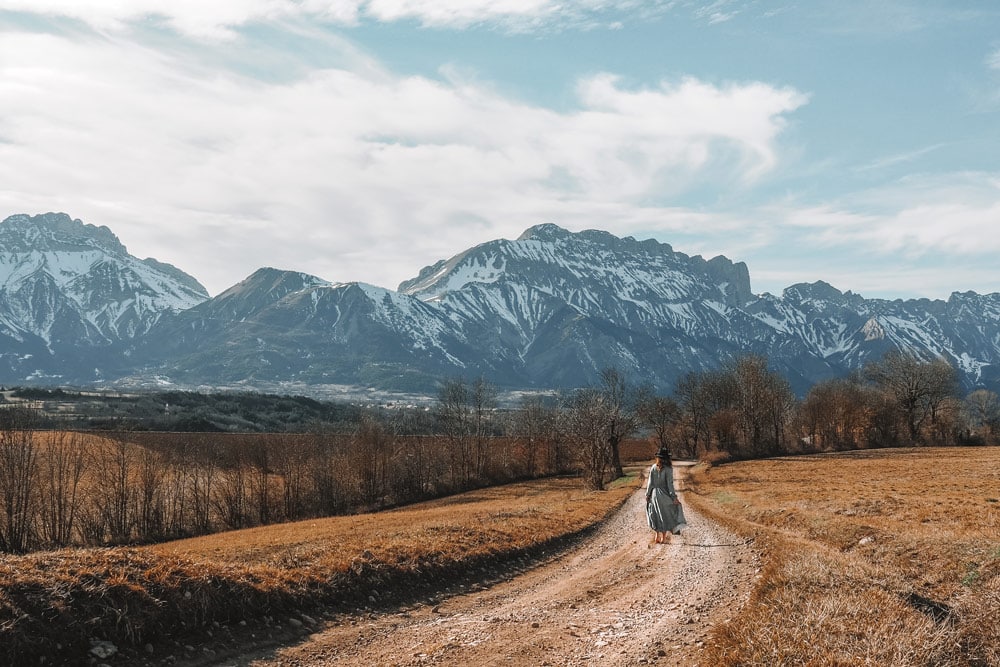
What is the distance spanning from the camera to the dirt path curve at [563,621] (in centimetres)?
1032

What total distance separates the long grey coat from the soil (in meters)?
2.62

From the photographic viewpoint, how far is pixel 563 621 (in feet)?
39.8

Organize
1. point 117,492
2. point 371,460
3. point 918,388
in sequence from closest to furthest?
point 117,492 → point 371,460 → point 918,388

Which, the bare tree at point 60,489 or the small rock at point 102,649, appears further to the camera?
the bare tree at point 60,489

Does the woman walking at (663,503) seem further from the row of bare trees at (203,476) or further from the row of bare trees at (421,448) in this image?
the row of bare trees at (203,476)

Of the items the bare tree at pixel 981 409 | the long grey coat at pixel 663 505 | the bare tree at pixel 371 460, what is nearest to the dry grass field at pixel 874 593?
the long grey coat at pixel 663 505

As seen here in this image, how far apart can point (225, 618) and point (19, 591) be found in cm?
346

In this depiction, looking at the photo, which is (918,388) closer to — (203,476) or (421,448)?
(421,448)

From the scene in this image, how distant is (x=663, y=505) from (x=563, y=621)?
1003 centimetres

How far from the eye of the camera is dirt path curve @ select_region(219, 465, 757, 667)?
10320mm

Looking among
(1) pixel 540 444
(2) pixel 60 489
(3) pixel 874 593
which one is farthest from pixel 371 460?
(3) pixel 874 593

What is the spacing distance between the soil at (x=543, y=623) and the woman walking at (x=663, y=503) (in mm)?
2630

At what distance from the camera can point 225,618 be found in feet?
40.1

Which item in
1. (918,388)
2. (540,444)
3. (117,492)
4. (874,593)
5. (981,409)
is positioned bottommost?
(981,409)
